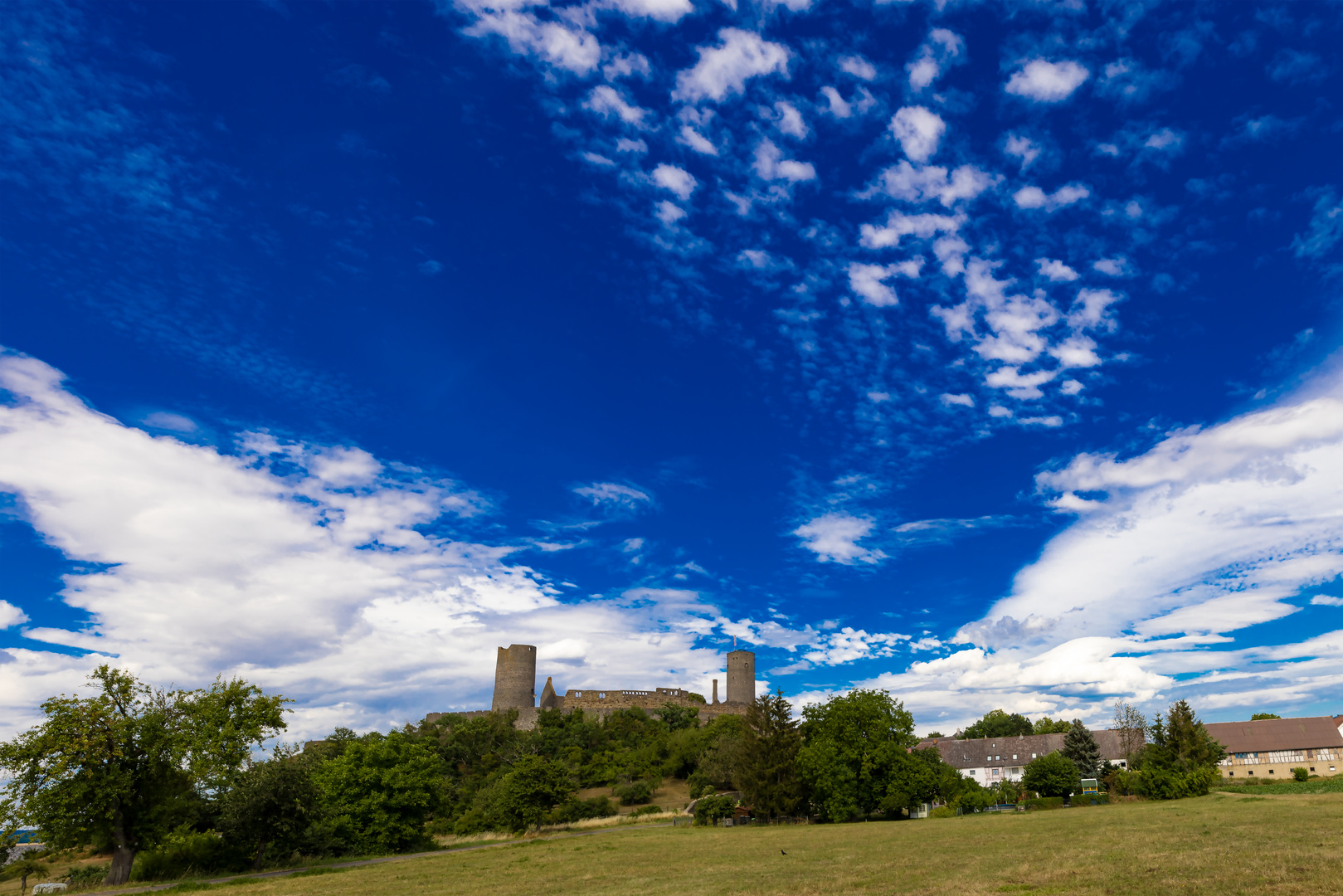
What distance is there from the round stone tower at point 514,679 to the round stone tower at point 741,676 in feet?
99.6

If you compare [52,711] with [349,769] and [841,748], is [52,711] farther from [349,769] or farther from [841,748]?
[841,748]

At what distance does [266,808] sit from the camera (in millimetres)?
33219

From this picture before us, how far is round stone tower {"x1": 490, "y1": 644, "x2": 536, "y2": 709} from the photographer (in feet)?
340

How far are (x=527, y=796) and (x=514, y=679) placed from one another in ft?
181

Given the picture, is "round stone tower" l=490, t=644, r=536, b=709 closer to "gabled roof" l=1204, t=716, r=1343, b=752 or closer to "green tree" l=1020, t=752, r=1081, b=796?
"green tree" l=1020, t=752, r=1081, b=796

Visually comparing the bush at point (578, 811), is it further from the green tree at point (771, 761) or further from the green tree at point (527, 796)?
the green tree at point (771, 761)

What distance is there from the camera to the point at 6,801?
29875mm

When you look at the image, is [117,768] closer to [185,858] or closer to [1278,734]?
[185,858]

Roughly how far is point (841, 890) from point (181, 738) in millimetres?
31639

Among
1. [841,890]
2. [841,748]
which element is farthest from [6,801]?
[841,748]

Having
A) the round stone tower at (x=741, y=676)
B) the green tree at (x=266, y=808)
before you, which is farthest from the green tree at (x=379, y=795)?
the round stone tower at (x=741, y=676)

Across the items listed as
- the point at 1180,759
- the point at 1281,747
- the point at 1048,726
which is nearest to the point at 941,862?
the point at 1180,759

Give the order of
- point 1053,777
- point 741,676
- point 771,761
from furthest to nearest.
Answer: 1. point 741,676
2. point 1053,777
3. point 771,761

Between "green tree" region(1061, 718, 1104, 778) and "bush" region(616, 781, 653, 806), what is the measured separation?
4479 centimetres
